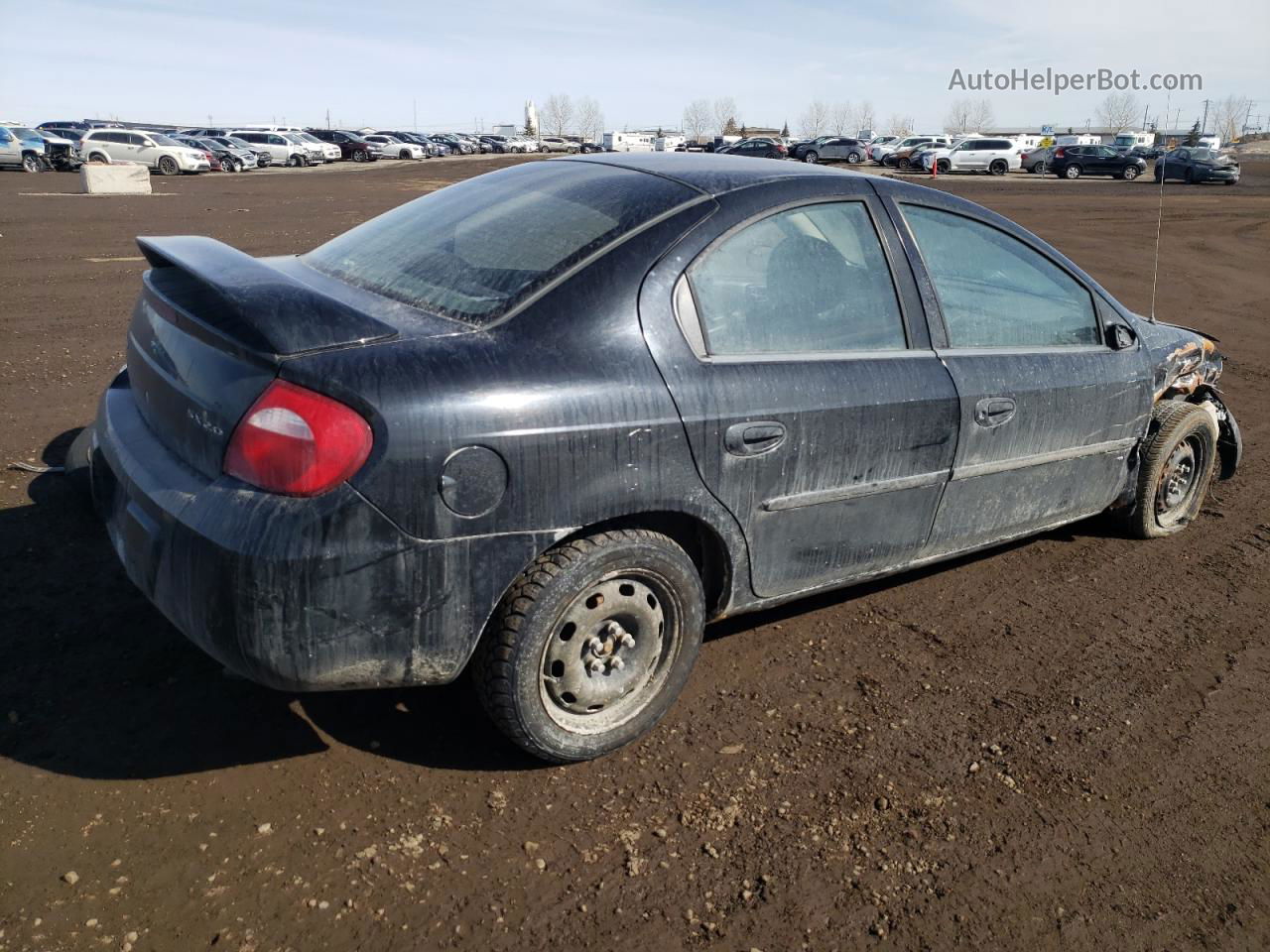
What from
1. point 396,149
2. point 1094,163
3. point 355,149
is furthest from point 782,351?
point 396,149

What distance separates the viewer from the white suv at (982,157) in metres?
45.9

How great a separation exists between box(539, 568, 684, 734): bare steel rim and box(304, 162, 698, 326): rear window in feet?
2.80

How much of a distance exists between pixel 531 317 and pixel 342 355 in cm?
52

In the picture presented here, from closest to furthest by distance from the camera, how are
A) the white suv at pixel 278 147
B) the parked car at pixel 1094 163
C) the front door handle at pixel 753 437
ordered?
the front door handle at pixel 753 437, the parked car at pixel 1094 163, the white suv at pixel 278 147

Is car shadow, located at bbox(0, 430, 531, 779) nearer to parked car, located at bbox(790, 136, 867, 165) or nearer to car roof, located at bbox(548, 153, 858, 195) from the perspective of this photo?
car roof, located at bbox(548, 153, 858, 195)

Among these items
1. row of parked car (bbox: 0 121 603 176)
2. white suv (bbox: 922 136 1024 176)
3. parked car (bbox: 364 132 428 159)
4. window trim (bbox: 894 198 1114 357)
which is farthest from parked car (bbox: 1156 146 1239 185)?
parked car (bbox: 364 132 428 159)

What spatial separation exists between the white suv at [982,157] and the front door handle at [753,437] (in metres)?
46.8

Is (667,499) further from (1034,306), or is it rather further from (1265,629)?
→ (1265,629)

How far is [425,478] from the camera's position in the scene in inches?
97.0

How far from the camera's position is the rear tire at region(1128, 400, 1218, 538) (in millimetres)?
4672

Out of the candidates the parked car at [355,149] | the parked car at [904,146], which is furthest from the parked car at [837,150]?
the parked car at [355,149]

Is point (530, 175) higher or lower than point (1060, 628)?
higher

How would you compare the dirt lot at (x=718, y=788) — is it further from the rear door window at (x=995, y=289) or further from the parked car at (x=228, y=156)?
the parked car at (x=228, y=156)

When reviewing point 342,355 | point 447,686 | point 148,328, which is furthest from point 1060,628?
point 148,328
